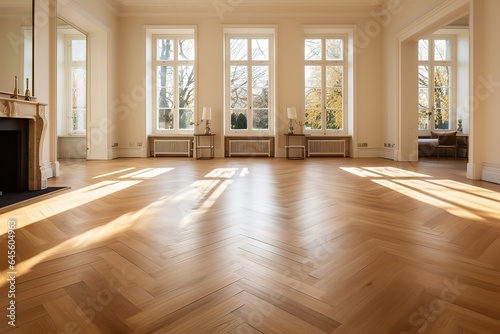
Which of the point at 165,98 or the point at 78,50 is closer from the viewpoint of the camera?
the point at 78,50

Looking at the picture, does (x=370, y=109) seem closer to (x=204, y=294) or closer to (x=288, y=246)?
(x=288, y=246)

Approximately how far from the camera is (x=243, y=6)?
27.3 feet

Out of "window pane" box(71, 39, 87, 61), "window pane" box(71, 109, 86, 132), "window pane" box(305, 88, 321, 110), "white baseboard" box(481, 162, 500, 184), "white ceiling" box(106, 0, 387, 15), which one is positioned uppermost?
"white ceiling" box(106, 0, 387, 15)

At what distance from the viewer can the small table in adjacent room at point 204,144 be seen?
8348mm

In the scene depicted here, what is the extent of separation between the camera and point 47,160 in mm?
5000

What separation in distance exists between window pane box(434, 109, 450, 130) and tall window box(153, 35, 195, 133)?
705 cm

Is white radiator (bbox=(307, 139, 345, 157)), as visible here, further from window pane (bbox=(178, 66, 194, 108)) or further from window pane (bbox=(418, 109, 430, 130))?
window pane (bbox=(178, 66, 194, 108))

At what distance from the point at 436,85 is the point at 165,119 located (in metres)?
7.91

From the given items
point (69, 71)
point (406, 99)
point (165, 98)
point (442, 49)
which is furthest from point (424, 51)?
point (69, 71)

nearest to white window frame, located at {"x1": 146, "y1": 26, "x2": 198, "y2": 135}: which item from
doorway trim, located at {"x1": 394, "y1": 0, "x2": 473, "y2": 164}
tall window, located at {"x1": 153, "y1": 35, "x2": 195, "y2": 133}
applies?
tall window, located at {"x1": 153, "y1": 35, "x2": 195, "y2": 133}

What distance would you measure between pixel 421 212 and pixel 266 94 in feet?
22.5

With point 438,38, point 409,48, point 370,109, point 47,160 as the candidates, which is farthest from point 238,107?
point 438,38

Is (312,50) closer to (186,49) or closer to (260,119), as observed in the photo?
(260,119)

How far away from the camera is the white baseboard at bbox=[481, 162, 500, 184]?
14.1ft
